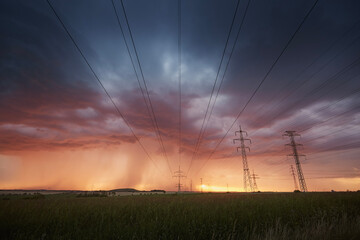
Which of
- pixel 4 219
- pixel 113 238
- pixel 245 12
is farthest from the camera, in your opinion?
pixel 245 12

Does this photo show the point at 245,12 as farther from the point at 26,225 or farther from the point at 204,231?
the point at 26,225

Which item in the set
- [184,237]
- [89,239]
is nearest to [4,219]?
[89,239]

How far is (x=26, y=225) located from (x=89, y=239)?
3.93 m

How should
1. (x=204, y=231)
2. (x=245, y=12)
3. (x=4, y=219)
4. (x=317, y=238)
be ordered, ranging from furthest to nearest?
1. (x=245, y=12)
2. (x=4, y=219)
3. (x=204, y=231)
4. (x=317, y=238)

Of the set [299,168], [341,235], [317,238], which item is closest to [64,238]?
[317,238]

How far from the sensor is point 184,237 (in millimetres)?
4758

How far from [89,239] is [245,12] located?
9.87 m

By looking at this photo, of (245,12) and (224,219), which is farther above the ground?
(245,12)

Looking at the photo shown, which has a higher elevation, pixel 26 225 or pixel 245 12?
pixel 245 12

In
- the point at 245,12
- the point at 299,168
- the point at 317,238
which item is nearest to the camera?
the point at 317,238

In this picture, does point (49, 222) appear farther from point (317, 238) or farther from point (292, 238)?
point (317, 238)

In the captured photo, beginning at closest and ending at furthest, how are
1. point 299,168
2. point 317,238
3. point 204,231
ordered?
point 317,238
point 204,231
point 299,168

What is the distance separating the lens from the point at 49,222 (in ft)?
21.7

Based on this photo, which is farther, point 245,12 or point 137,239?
point 245,12
